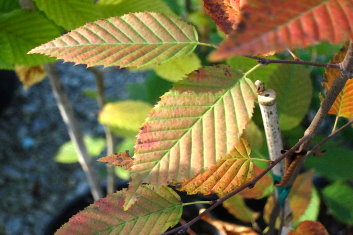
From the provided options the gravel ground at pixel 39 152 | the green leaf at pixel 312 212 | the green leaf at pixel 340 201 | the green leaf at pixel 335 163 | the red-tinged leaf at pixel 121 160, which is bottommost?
the gravel ground at pixel 39 152

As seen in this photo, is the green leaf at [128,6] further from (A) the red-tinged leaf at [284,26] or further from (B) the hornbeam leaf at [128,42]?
(A) the red-tinged leaf at [284,26]

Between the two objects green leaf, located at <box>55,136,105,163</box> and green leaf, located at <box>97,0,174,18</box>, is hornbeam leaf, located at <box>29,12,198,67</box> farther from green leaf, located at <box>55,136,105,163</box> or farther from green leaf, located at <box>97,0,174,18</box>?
green leaf, located at <box>55,136,105,163</box>

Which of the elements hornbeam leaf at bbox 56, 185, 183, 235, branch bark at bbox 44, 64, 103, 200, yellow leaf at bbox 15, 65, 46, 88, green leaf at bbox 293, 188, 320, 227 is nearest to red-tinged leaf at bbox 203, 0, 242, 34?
hornbeam leaf at bbox 56, 185, 183, 235

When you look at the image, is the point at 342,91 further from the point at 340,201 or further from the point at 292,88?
the point at 340,201

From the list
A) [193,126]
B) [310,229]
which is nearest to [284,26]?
[193,126]

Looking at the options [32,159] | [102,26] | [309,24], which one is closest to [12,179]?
[32,159]

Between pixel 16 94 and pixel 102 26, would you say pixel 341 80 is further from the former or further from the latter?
pixel 16 94

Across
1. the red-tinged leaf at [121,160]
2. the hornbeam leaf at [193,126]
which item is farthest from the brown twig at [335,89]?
the red-tinged leaf at [121,160]
